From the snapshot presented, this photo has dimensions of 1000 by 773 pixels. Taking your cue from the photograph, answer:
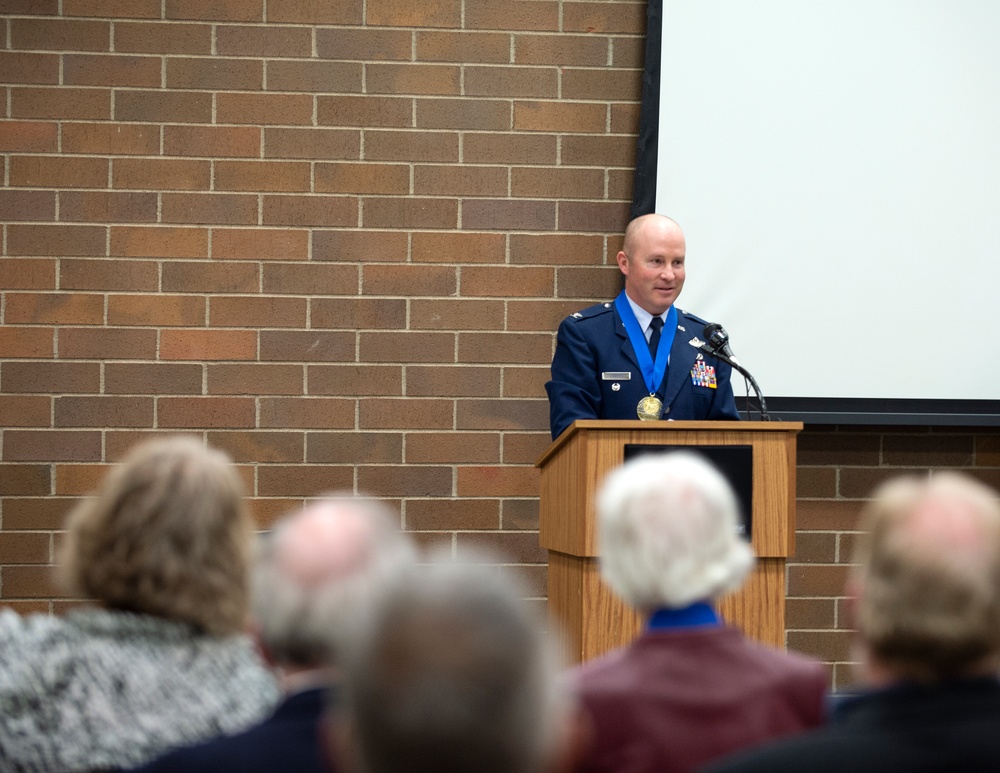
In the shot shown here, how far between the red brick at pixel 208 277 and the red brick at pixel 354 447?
60cm

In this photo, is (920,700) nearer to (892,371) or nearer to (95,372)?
(892,371)

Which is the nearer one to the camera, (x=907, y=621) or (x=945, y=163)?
(x=907, y=621)

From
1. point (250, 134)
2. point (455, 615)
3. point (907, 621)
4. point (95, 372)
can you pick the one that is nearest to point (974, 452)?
point (250, 134)

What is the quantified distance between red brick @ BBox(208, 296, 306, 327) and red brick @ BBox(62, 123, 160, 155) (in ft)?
2.01

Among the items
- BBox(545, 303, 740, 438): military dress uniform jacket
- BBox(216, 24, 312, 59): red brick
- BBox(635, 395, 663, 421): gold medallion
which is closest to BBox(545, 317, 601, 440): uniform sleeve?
BBox(545, 303, 740, 438): military dress uniform jacket

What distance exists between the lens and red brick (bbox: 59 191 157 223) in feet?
14.6

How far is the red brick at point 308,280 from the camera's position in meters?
4.48

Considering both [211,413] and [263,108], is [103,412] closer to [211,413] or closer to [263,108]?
[211,413]

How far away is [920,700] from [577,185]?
11.5ft

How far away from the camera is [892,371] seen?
14.6 feet

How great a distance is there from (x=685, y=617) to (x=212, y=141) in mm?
3384

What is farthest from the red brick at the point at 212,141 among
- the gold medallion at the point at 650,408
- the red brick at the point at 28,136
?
the gold medallion at the point at 650,408

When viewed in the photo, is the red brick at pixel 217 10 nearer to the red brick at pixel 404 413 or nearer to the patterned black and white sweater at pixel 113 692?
the red brick at pixel 404 413

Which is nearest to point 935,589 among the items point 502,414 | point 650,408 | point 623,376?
point 650,408
